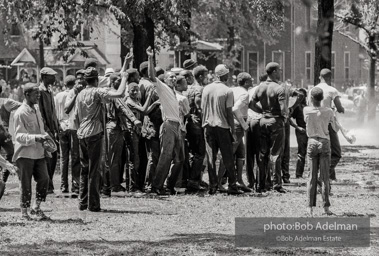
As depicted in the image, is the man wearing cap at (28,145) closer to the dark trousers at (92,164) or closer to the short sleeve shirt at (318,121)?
the dark trousers at (92,164)

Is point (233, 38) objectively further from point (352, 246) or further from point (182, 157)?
point (352, 246)

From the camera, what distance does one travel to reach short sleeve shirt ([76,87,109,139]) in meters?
12.2

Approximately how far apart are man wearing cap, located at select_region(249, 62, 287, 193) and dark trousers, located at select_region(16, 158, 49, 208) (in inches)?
167

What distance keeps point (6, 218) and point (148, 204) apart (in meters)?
2.34

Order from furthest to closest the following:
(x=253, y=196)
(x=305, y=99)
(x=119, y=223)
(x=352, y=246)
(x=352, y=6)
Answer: (x=305, y=99) < (x=253, y=196) < (x=119, y=223) < (x=352, y=246) < (x=352, y=6)

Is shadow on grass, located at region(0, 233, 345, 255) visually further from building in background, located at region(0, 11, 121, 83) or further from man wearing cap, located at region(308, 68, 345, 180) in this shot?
building in background, located at region(0, 11, 121, 83)

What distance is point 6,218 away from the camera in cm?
1187

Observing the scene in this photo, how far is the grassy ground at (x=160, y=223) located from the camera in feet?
31.8

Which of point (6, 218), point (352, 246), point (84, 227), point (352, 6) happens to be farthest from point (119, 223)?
point (352, 6)

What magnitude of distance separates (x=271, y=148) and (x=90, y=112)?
357cm

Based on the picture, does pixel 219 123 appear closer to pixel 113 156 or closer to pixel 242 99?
pixel 242 99

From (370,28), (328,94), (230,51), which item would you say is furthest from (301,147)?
(230,51)

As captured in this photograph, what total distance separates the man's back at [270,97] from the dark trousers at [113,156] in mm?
2221

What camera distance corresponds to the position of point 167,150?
47.3 feet
